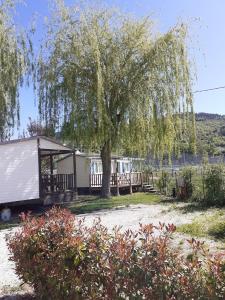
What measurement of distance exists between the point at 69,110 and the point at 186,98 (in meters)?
5.79

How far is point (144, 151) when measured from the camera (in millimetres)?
22969

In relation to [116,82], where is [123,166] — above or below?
below

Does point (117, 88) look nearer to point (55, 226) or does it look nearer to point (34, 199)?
point (34, 199)

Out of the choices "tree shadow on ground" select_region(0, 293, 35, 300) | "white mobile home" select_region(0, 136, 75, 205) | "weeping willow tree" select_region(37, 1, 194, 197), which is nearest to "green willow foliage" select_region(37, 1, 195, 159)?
"weeping willow tree" select_region(37, 1, 194, 197)

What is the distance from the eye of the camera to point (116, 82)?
72.3 ft

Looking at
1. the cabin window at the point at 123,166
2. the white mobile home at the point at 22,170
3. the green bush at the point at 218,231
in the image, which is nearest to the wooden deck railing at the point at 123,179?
the cabin window at the point at 123,166

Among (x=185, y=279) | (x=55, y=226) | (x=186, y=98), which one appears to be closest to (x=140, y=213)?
(x=186, y=98)

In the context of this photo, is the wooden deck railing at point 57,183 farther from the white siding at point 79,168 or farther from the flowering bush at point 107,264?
the flowering bush at point 107,264

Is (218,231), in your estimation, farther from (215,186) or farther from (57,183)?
(57,183)

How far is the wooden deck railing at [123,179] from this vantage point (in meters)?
29.8

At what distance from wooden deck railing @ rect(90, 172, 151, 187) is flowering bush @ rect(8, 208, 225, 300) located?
24.3 m

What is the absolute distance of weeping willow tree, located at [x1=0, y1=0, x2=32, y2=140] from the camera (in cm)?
2273

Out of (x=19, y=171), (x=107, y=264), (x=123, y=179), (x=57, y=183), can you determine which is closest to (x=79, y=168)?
(x=123, y=179)

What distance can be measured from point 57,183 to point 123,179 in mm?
8839
